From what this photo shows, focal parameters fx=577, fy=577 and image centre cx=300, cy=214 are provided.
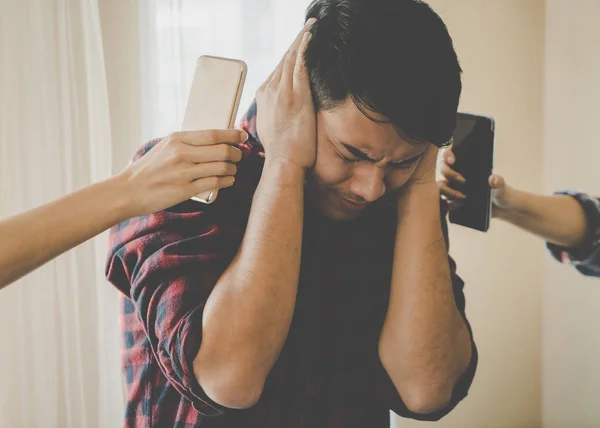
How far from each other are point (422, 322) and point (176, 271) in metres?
0.38

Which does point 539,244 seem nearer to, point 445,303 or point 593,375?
point 593,375

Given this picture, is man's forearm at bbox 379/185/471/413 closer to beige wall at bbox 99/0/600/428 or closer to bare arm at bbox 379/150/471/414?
bare arm at bbox 379/150/471/414

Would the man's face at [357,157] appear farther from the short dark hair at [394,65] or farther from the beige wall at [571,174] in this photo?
the beige wall at [571,174]

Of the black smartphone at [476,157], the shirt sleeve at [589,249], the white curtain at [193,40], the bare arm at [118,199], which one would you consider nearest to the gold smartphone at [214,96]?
the bare arm at [118,199]

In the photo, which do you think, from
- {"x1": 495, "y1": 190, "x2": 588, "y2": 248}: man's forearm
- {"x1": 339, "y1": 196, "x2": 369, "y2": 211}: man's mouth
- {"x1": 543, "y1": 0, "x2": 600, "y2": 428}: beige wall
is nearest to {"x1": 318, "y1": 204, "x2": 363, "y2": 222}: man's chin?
{"x1": 339, "y1": 196, "x2": 369, "y2": 211}: man's mouth

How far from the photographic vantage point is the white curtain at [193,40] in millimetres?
1449

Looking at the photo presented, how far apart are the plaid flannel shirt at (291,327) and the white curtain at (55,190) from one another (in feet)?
1.56

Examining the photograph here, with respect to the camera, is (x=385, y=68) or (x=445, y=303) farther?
(x=445, y=303)

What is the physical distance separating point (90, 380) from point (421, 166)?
1.03 m

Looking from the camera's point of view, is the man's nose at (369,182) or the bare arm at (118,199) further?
the man's nose at (369,182)

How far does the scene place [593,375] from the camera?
190 cm

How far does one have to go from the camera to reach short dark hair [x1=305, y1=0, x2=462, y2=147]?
79 cm

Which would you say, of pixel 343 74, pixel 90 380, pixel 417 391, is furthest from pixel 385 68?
pixel 90 380

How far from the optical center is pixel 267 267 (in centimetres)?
81
